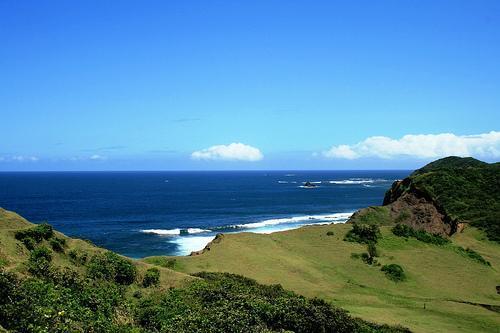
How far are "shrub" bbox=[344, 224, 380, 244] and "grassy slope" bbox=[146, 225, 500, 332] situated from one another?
3.89 ft

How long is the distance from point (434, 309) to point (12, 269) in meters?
31.9

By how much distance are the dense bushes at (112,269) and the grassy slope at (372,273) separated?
41.3 ft

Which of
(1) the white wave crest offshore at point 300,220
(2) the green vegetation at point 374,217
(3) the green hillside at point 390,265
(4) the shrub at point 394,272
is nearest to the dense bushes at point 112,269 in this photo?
(3) the green hillside at point 390,265

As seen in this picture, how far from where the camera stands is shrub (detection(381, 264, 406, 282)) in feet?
162

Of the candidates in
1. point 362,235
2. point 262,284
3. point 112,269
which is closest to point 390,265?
point 362,235

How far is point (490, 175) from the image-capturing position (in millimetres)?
100375

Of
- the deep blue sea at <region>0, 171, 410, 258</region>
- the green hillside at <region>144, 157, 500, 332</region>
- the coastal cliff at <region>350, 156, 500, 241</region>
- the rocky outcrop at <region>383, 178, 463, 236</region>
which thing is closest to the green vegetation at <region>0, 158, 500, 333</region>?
the green hillside at <region>144, 157, 500, 332</region>

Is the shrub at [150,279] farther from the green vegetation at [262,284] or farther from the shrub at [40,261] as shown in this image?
the shrub at [40,261]

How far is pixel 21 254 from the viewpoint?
27125mm

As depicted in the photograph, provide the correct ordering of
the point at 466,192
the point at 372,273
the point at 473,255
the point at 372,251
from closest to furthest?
1. the point at 372,273
2. the point at 372,251
3. the point at 473,255
4. the point at 466,192

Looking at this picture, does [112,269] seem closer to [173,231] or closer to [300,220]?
[173,231]

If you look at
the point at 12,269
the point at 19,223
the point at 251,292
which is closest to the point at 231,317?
the point at 251,292

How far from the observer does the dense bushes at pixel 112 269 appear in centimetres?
2812

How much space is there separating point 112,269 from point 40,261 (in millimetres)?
4186
